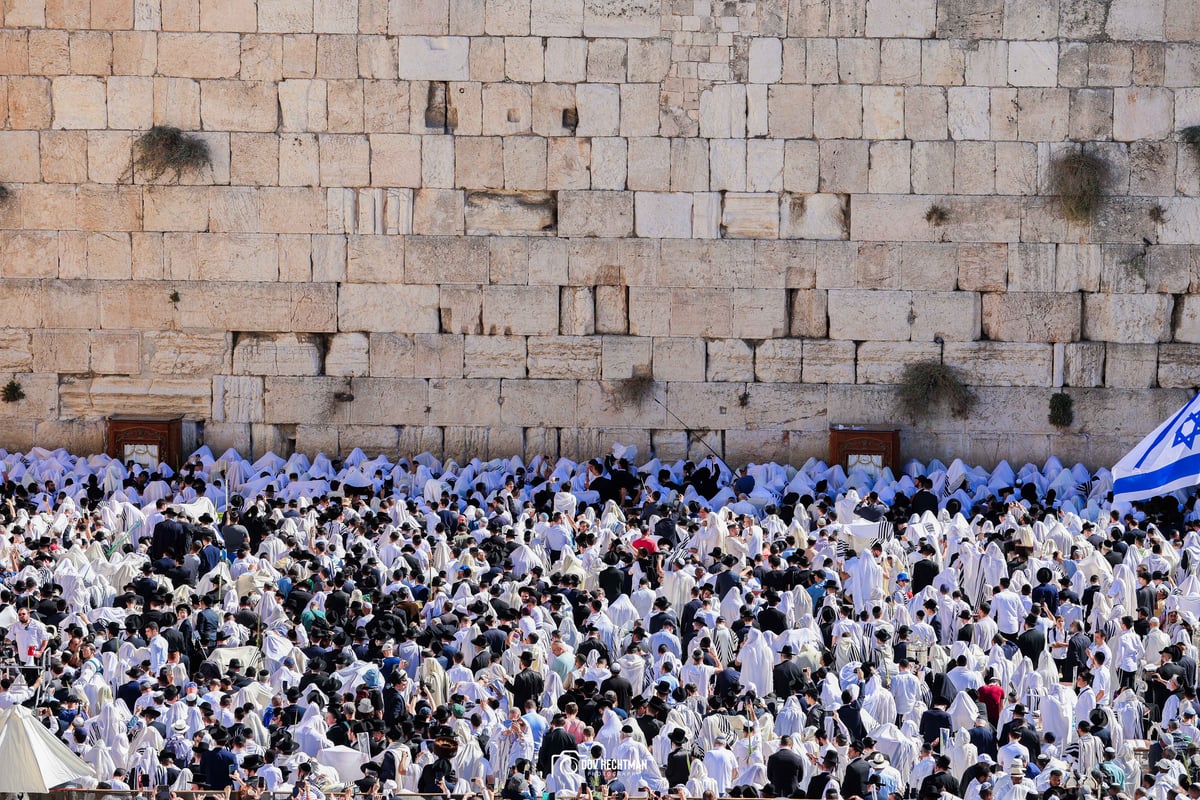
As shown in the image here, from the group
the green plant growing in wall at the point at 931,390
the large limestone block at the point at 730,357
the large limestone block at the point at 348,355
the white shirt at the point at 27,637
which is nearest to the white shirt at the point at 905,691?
the white shirt at the point at 27,637

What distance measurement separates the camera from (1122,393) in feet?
67.7

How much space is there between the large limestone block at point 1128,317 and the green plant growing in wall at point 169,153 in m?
10.5

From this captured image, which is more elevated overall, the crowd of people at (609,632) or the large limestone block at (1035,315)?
the large limestone block at (1035,315)

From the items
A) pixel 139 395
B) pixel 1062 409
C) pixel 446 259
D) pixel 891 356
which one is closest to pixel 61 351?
pixel 139 395

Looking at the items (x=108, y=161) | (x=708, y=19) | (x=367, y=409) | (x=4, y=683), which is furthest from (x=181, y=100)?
(x=4, y=683)

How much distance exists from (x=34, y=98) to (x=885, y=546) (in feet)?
37.2

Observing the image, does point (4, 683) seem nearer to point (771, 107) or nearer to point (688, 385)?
point (688, 385)

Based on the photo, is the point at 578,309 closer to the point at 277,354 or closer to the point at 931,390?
the point at 277,354

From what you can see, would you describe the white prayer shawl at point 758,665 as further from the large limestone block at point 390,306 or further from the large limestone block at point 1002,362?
the large limestone block at point 390,306

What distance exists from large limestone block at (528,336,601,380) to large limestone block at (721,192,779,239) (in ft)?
6.86

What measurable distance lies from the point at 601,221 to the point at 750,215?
1740 millimetres

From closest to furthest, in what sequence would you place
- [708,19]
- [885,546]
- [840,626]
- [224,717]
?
[224,717] < [840,626] < [885,546] < [708,19]

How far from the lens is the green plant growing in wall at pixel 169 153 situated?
2066 cm

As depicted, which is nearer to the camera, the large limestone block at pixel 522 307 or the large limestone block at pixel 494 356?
the large limestone block at pixel 522 307
